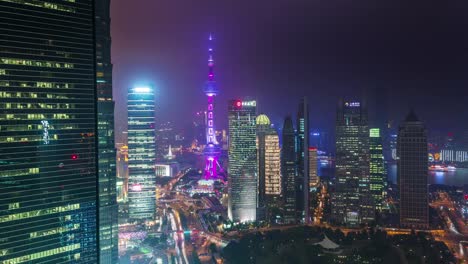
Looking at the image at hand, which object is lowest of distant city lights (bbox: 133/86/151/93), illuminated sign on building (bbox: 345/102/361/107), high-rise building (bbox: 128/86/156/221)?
high-rise building (bbox: 128/86/156/221)

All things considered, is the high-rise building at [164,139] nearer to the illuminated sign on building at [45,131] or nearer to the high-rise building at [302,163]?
the high-rise building at [302,163]

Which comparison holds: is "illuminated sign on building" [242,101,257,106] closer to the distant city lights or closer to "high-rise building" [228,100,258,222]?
"high-rise building" [228,100,258,222]

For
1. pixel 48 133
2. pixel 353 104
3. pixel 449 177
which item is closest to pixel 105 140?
pixel 48 133

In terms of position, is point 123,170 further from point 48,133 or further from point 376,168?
point 48,133

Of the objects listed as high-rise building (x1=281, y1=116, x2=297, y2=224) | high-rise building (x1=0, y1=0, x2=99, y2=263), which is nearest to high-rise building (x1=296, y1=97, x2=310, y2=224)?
high-rise building (x1=281, y1=116, x2=297, y2=224)

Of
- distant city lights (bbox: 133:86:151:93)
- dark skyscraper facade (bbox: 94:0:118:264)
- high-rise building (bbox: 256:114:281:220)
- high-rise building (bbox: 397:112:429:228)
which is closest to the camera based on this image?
dark skyscraper facade (bbox: 94:0:118:264)

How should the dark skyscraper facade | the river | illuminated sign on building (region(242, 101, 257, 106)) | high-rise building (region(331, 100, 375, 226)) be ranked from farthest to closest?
the river, illuminated sign on building (region(242, 101, 257, 106)), high-rise building (region(331, 100, 375, 226)), the dark skyscraper facade

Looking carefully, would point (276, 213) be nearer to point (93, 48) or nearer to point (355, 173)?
point (355, 173)
